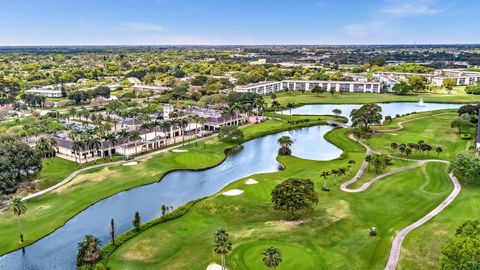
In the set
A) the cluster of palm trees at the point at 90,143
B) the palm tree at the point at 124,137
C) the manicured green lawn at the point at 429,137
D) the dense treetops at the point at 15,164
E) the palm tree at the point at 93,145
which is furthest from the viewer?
the palm tree at the point at 124,137

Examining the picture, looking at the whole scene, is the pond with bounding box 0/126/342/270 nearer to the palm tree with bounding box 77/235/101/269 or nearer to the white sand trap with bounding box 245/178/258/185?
the palm tree with bounding box 77/235/101/269

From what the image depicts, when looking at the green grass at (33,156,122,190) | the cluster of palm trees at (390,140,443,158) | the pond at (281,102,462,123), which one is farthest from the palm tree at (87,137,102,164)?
the pond at (281,102,462,123)

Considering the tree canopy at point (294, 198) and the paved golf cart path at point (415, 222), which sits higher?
the tree canopy at point (294, 198)

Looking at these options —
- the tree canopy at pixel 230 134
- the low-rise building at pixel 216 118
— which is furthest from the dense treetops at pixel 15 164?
the low-rise building at pixel 216 118

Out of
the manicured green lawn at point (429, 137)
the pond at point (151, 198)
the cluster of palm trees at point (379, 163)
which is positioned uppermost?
the cluster of palm trees at point (379, 163)

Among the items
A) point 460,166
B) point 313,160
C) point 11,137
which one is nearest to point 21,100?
point 11,137

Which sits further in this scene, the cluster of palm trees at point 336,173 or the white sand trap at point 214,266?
the cluster of palm trees at point 336,173

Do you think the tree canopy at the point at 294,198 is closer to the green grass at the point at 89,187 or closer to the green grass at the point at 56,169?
the green grass at the point at 89,187
